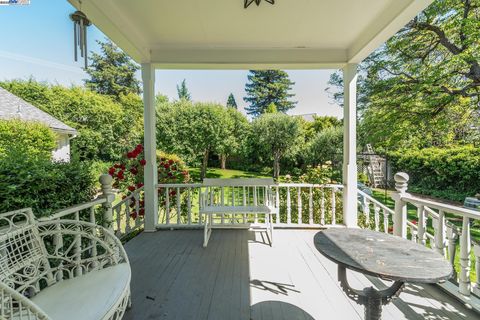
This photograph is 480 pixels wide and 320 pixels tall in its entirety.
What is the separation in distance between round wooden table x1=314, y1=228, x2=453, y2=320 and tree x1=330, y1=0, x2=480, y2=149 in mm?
5810

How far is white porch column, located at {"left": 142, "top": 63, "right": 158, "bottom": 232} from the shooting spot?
3.43 metres

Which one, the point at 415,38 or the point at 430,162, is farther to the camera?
the point at 430,162

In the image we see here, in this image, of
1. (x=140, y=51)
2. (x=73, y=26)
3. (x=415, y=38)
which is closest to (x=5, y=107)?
(x=140, y=51)

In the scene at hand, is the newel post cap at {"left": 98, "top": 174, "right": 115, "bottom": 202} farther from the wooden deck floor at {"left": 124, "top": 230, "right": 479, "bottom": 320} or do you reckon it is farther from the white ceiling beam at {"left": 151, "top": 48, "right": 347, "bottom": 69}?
the white ceiling beam at {"left": 151, "top": 48, "right": 347, "bottom": 69}

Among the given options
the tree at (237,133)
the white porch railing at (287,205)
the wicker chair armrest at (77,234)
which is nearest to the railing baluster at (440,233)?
the white porch railing at (287,205)

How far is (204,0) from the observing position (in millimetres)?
2285

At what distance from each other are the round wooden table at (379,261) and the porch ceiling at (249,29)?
207 cm

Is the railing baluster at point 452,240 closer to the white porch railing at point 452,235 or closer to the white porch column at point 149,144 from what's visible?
the white porch railing at point 452,235

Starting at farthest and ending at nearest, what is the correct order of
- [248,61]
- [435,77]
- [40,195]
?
[435,77] → [248,61] → [40,195]

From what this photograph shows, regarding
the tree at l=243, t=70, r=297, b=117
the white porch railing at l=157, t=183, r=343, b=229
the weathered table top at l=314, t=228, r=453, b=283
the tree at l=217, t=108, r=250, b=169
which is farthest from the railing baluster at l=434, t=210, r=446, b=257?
the tree at l=243, t=70, r=297, b=117

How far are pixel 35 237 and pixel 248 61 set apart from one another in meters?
3.05

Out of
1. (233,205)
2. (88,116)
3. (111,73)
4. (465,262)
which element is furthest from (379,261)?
(111,73)

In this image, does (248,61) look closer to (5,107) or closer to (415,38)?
(415,38)

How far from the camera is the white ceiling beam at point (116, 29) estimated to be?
2.18 meters
